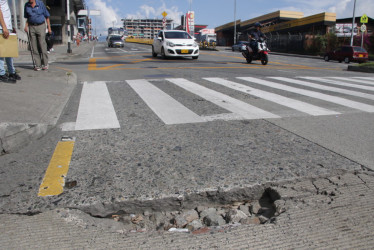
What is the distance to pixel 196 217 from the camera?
7.29ft

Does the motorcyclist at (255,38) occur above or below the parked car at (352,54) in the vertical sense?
above

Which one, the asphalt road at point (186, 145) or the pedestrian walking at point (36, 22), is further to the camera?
the pedestrian walking at point (36, 22)

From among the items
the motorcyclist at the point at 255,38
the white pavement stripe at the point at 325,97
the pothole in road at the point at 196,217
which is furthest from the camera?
the motorcyclist at the point at 255,38

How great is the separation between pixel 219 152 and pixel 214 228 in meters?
1.26

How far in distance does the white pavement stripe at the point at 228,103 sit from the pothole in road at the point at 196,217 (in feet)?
8.01

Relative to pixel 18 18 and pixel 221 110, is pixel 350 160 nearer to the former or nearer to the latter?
pixel 221 110

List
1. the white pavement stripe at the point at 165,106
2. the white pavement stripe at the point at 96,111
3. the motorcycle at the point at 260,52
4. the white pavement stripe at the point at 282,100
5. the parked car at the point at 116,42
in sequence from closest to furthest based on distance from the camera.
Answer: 1. the white pavement stripe at the point at 96,111
2. the white pavement stripe at the point at 165,106
3. the white pavement stripe at the point at 282,100
4. the motorcycle at the point at 260,52
5. the parked car at the point at 116,42

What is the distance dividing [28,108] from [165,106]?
2005mm

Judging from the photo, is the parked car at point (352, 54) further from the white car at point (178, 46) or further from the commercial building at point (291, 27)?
the commercial building at point (291, 27)

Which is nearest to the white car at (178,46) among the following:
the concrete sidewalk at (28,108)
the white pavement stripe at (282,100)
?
the white pavement stripe at (282,100)

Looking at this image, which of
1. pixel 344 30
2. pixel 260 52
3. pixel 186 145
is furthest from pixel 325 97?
pixel 344 30

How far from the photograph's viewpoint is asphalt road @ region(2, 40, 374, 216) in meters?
2.39

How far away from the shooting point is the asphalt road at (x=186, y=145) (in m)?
2.39

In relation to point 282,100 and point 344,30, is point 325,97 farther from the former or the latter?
point 344,30
